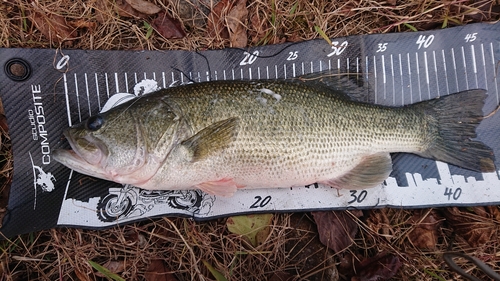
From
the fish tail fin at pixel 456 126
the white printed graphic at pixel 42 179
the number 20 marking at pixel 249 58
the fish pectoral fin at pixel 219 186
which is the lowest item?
the white printed graphic at pixel 42 179

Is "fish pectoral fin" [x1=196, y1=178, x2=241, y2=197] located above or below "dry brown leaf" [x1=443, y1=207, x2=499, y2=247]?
above

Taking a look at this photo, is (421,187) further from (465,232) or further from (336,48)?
(336,48)

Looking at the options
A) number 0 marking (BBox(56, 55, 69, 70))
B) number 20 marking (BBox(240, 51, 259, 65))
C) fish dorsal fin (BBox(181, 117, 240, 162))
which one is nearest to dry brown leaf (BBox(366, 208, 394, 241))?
fish dorsal fin (BBox(181, 117, 240, 162))

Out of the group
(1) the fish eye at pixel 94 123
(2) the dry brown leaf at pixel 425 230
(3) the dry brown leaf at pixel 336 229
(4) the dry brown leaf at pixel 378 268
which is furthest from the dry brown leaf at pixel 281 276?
(1) the fish eye at pixel 94 123

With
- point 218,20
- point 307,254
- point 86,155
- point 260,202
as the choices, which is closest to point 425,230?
point 307,254

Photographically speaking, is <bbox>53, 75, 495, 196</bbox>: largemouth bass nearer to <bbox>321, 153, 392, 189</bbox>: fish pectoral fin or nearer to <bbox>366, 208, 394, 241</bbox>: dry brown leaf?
<bbox>321, 153, 392, 189</bbox>: fish pectoral fin

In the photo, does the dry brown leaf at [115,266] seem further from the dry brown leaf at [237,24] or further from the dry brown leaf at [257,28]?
the dry brown leaf at [257,28]
